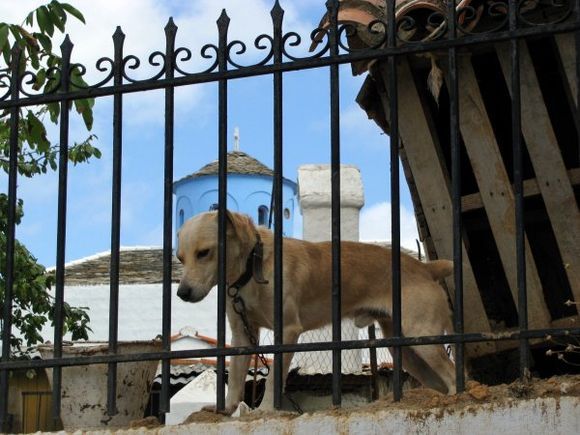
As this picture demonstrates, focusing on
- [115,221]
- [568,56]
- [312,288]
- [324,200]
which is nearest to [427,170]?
[312,288]

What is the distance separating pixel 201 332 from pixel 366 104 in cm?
1765

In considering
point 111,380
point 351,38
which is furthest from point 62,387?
point 351,38

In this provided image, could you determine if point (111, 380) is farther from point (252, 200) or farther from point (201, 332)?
point (252, 200)

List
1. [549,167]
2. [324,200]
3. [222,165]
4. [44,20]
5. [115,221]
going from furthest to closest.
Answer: [324,200], [549,167], [44,20], [115,221], [222,165]

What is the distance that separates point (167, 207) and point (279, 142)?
0.62m

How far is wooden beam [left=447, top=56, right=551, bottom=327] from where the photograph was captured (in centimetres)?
689

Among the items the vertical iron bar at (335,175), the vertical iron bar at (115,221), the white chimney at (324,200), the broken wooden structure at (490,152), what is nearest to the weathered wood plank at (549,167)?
the broken wooden structure at (490,152)

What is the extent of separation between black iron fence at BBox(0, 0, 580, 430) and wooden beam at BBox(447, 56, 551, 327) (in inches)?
58.5

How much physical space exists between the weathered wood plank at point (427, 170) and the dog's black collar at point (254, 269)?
1.20 meters

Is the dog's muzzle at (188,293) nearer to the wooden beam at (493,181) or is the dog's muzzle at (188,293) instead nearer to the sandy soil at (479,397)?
the sandy soil at (479,397)

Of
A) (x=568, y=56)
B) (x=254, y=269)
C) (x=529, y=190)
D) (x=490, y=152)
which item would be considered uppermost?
(x=568, y=56)

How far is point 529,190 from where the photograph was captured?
6895mm

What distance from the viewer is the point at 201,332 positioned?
24828mm

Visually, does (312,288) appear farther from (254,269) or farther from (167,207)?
(167,207)
